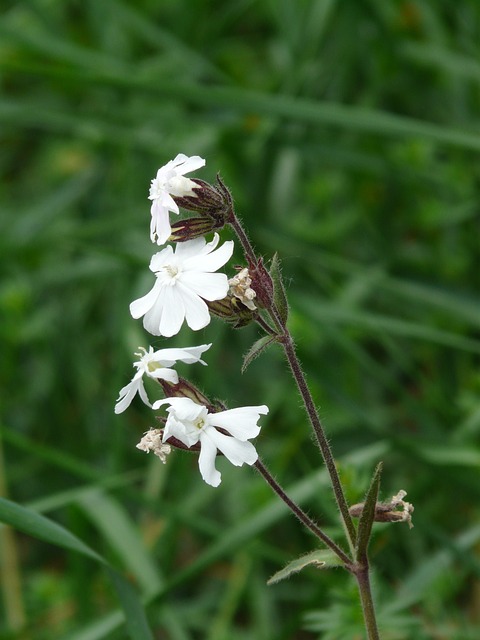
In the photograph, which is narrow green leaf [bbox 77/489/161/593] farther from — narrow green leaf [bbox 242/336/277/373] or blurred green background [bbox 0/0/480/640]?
narrow green leaf [bbox 242/336/277/373]

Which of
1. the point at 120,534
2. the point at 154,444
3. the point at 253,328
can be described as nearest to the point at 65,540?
the point at 154,444

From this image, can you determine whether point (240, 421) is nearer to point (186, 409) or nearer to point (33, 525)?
point (186, 409)

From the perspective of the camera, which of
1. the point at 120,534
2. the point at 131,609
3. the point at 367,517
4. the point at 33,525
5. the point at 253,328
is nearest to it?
the point at 367,517

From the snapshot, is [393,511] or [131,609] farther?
[131,609]

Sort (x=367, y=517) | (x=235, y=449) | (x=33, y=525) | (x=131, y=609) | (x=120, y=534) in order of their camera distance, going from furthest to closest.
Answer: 1. (x=120, y=534)
2. (x=131, y=609)
3. (x=33, y=525)
4. (x=367, y=517)
5. (x=235, y=449)

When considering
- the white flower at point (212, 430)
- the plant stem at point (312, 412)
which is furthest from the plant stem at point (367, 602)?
the white flower at point (212, 430)

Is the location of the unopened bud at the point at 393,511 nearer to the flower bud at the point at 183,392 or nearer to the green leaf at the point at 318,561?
the green leaf at the point at 318,561

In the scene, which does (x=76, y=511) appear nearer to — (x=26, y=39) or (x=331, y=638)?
(x=331, y=638)
